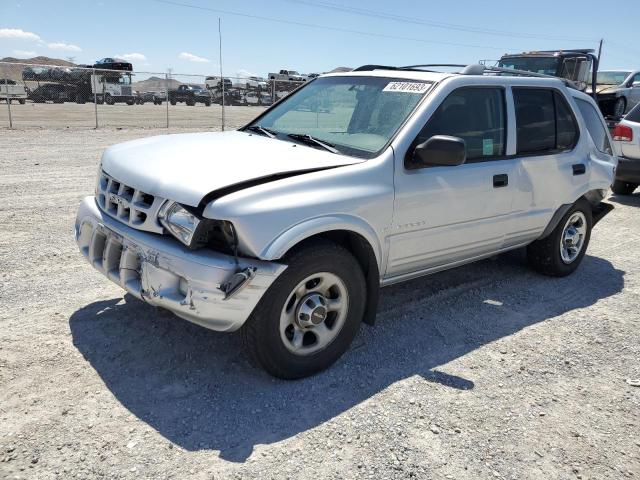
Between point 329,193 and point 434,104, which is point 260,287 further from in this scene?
point 434,104

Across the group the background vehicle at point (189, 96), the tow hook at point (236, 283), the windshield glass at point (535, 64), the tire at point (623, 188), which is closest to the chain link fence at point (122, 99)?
the background vehicle at point (189, 96)

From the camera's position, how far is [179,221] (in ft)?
9.69

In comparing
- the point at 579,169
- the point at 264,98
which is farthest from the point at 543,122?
the point at 264,98

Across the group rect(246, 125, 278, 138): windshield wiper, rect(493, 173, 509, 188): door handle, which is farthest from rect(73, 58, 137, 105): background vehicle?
rect(493, 173, 509, 188): door handle

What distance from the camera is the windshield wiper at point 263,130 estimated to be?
4.19 m

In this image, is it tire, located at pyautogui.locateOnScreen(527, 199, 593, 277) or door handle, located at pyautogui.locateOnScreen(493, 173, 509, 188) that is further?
tire, located at pyautogui.locateOnScreen(527, 199, 593, 277)

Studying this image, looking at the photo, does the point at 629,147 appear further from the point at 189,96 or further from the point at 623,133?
the point at 189,96

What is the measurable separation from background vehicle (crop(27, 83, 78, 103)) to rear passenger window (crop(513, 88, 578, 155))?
32.1 meters

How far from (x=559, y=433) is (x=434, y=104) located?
2.21m

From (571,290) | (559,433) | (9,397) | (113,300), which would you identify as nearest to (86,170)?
(113,300)

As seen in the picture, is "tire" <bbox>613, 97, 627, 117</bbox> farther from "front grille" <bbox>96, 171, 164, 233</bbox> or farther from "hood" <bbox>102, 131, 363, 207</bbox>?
"front grille" <bbox>96, 171, 164, 233</bbox>

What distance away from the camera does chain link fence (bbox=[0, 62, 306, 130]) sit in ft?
73.7

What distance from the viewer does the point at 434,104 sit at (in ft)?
12.4

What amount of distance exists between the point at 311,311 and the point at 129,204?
4.10ft
